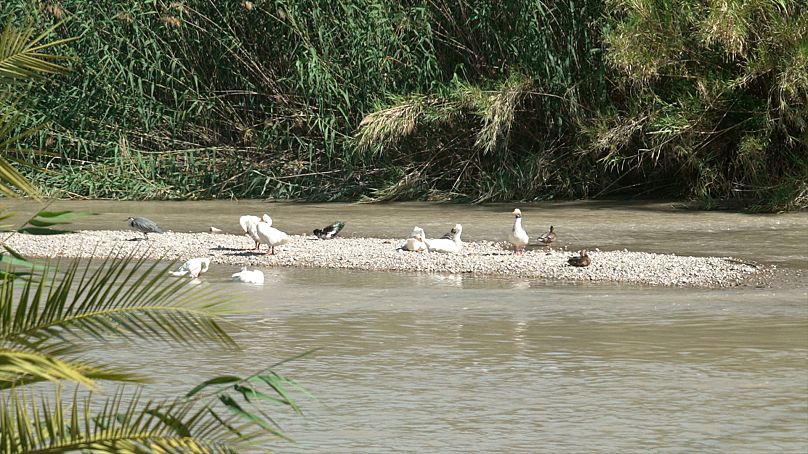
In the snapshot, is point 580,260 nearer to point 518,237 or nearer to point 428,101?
point 518,237

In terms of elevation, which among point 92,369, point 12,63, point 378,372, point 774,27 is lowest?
point 378,372

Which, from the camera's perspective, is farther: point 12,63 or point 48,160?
point 48,160

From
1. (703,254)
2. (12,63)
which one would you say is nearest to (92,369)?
(12,63)

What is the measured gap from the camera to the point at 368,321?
909 cm

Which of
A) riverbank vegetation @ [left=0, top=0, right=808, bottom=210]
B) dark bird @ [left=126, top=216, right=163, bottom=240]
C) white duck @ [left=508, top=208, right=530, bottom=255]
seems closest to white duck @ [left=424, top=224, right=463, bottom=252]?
white duck @ [left=508, top=208, right=530, bottom=255]

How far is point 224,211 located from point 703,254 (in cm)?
804

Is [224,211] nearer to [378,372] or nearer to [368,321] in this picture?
[368,321]

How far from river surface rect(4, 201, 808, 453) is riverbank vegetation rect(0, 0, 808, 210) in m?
4.53

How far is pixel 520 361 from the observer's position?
748 centimetres

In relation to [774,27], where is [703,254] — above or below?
below

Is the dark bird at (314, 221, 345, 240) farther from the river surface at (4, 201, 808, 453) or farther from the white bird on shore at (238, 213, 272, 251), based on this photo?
the river surface at (4, 201, 808, 453)

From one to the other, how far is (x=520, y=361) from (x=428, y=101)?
1184 centimetres

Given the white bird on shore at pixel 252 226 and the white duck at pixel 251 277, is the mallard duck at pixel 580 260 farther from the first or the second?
the white bird on shore at pixel 252 226

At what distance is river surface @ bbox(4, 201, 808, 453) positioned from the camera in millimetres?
5809
